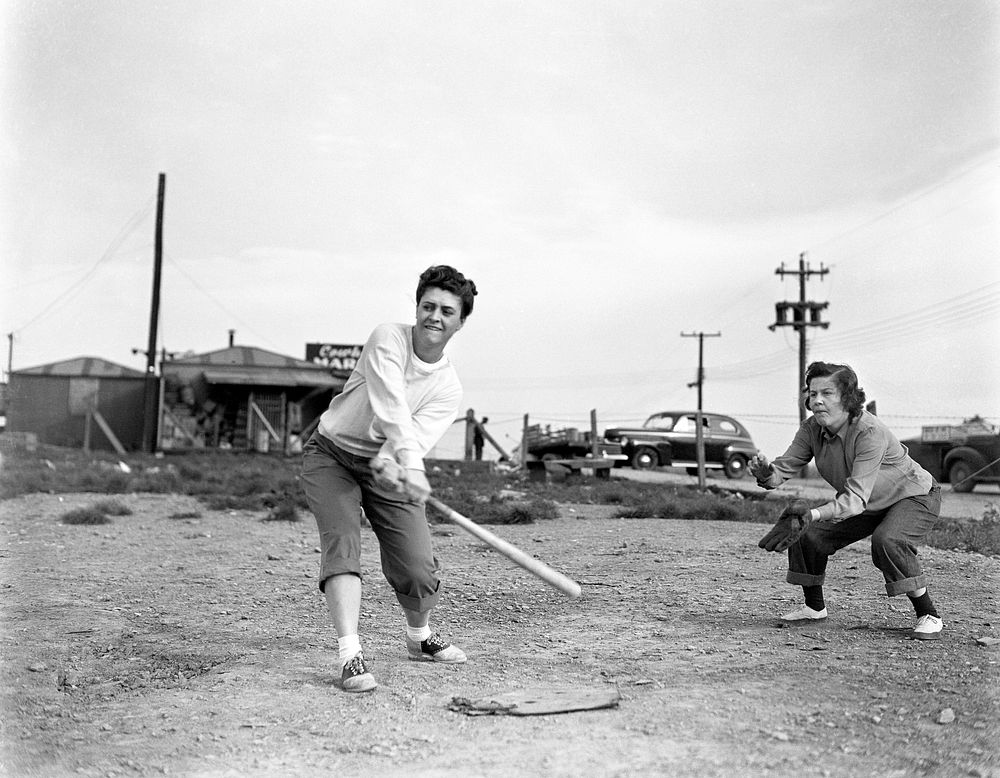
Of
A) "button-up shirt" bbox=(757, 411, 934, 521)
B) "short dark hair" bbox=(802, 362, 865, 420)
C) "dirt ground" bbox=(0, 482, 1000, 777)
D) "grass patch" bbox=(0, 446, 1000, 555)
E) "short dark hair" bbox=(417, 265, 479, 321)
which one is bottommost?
"dirt ground" bbox=(0, 482, 1000, 777)

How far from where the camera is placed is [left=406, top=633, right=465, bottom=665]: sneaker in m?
4.22

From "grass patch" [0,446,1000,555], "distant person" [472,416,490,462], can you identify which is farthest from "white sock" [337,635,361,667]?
"distant person" [472,416,490,462]

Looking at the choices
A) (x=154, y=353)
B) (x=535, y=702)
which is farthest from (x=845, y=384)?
(x=154, y=353)

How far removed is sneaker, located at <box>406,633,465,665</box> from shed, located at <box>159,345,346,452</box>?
2397 centimetres

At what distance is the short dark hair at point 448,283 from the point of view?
3.96 metres

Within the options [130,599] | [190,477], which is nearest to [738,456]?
[190,477]

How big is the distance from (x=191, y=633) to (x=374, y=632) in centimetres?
86

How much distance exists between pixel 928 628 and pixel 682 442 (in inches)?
730

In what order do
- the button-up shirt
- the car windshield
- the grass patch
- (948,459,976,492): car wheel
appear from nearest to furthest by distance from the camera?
the button-up shirt < the grass patch < (948,459,976,492): car wheel < the car windshield

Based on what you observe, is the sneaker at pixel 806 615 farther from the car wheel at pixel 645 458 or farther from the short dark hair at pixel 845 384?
the car wheel at pixel 645 458

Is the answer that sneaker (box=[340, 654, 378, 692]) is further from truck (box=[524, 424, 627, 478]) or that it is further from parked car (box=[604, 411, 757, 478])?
parked car (box=[604, 411, 757, 478])

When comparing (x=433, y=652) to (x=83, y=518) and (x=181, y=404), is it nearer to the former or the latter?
(x=83, y=518)

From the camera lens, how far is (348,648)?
3795mm

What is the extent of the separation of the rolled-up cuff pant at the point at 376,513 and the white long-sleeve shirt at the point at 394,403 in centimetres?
8
